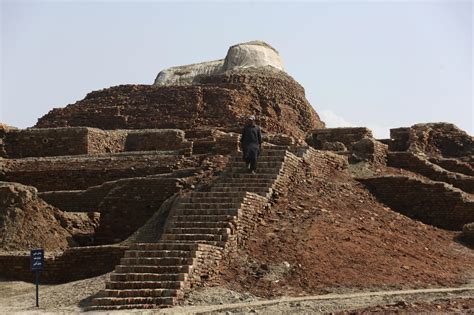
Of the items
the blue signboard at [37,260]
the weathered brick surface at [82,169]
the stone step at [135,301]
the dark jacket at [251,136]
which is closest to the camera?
the stone step at [135,301]

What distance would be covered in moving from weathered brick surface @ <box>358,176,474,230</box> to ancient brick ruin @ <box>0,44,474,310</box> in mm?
27

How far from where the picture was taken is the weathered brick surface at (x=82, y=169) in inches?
1176

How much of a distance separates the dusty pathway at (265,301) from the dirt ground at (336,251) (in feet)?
2.14

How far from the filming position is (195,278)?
1811 cm

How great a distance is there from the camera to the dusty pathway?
16.7 m

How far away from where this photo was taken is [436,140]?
33.7 metres

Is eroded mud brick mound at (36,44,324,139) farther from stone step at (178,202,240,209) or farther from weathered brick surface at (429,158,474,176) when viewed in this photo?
stone step at (178,202,240,209)

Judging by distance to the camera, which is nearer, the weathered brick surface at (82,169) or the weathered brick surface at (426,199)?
the weathered brick surface at (426,199)

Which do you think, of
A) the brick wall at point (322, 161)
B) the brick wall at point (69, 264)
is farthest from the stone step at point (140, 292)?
the brick wall at point (322, 161)

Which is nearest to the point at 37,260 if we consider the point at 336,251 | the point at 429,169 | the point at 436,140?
the point at 336,251

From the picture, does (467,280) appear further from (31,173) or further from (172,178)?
(31,173)

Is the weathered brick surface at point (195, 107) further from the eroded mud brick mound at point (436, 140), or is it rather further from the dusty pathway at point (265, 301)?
the dusty pathway at point (265, 301)

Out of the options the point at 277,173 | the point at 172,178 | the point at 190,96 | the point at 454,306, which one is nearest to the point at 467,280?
the point at 454,306

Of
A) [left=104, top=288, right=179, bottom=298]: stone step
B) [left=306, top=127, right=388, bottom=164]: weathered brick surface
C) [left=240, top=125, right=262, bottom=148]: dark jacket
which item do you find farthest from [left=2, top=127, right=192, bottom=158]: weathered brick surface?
[left=104, top=288, right=179, bottom=298]: stone step
